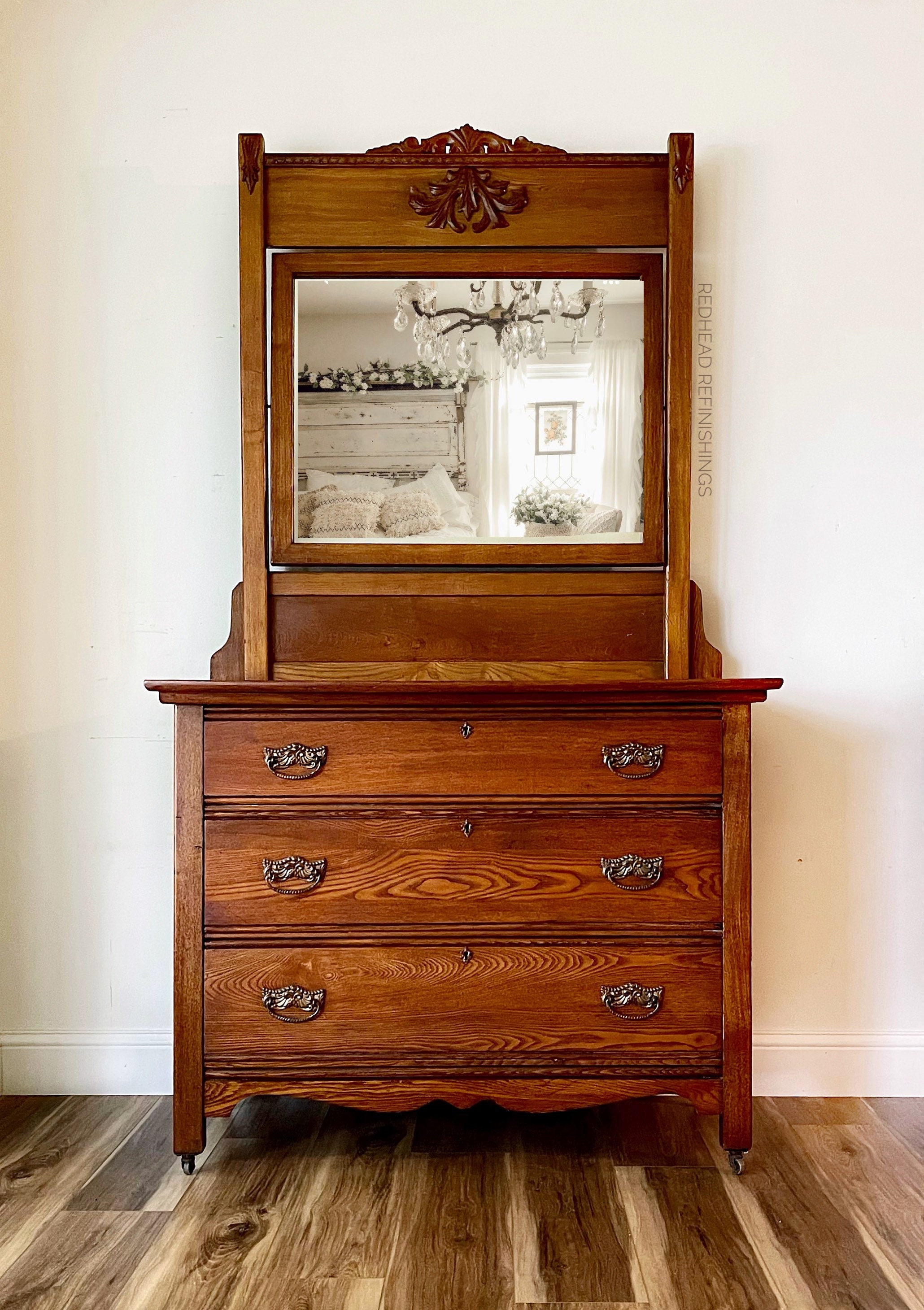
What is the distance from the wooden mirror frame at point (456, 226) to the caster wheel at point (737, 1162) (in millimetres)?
935

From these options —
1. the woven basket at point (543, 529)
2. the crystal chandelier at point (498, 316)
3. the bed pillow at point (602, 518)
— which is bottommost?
the woven basket at point (543, 529)

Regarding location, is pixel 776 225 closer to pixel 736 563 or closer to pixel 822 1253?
pixel 736 563

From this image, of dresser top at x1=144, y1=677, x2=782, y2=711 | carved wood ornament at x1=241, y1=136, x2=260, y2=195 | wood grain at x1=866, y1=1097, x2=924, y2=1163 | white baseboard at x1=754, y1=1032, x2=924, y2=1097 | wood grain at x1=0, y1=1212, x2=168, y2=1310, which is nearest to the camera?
wood grain at x1=0, y1=1212, x2=168, y2=1310

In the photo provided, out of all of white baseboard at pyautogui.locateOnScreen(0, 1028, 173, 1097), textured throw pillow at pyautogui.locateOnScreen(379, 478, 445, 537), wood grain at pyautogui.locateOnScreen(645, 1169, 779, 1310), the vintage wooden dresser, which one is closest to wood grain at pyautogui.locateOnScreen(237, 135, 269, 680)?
textured throw pillow at pyautogui.locateOnScreen(379, 478, 445, 537)

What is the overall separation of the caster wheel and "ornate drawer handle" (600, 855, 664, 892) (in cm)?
52

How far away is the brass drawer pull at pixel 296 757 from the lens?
184 cm

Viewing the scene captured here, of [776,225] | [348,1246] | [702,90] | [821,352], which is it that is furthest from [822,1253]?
[702,90]

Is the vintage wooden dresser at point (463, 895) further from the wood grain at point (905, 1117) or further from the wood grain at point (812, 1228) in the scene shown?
the wood grain at point (905, 1117)

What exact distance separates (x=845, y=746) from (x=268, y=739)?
1338 millimetres

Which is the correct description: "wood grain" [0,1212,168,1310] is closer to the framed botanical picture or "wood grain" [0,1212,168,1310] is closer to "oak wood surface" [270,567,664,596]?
"oak wood surface" [270,567,664,596]

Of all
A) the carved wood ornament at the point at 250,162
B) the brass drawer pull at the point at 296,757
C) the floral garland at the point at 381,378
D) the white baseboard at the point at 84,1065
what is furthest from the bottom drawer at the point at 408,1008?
the carved wood ornament at the point at 250,162

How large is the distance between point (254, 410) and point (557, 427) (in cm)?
66

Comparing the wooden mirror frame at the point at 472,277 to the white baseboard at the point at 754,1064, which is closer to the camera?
the wooden mirror frame at the point at 472,277

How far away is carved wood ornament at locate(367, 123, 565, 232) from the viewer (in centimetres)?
218
